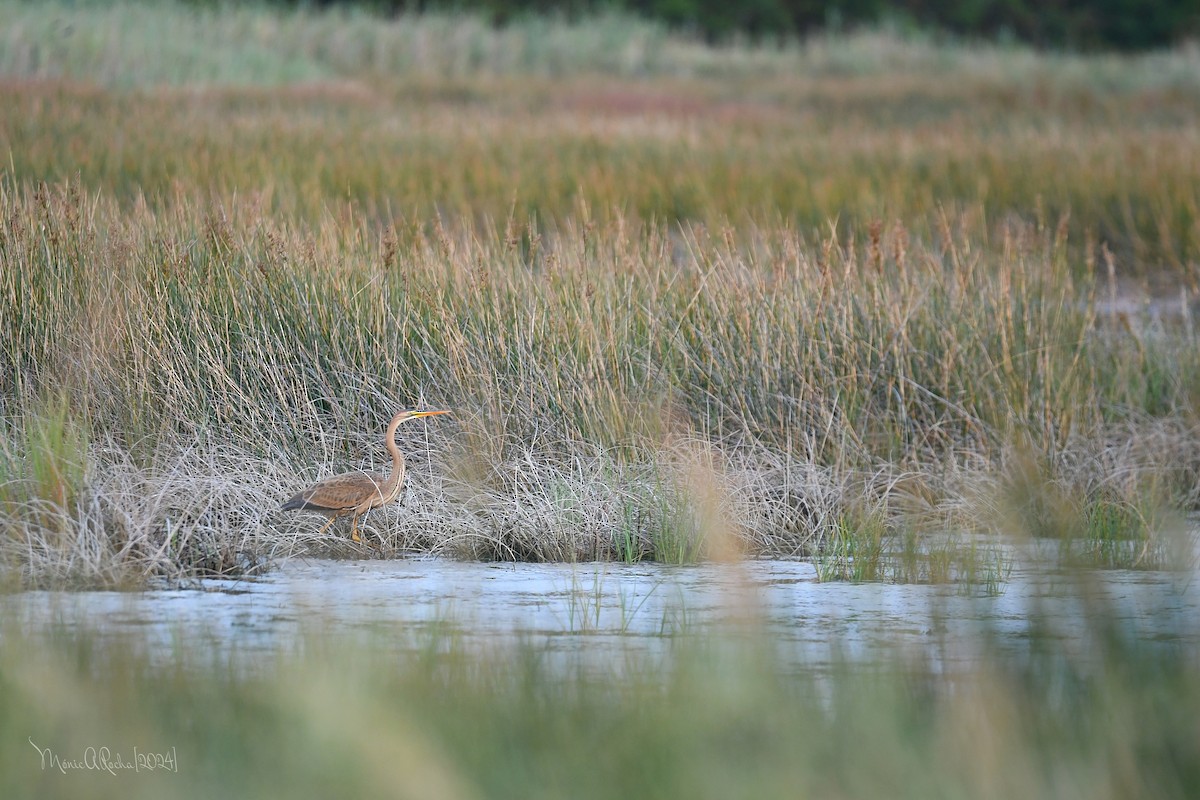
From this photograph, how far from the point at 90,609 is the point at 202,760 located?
1363 mm

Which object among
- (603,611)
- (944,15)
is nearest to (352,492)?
(603,611)

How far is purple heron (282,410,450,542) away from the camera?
16.7 feet

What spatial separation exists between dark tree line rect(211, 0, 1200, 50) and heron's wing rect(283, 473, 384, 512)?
91.0ft

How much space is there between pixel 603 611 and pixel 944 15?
32339mm

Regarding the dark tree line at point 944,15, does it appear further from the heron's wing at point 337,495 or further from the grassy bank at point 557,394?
the heron's wing at point 337,495

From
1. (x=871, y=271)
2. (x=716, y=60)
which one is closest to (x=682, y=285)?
(x=871, y=271)

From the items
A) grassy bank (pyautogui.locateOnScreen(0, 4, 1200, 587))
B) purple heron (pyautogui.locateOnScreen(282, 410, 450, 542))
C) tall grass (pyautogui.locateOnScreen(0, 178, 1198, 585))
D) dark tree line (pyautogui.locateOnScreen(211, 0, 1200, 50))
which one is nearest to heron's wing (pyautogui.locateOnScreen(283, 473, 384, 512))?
purple heron (pyautogui.locateOnScreen(282, 410, 450, 542))

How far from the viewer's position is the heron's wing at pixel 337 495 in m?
5.08

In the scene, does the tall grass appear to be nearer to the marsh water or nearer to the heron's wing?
the heron's wing

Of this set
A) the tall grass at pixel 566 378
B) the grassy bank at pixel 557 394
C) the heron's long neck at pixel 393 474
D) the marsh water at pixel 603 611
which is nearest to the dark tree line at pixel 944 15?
the grassy bank at pixel 557 394

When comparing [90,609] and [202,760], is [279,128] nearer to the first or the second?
[90,609]

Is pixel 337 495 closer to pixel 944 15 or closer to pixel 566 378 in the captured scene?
pixel 566 378

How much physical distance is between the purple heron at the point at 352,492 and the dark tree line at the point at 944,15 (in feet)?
90.9

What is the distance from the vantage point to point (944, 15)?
114 ft
